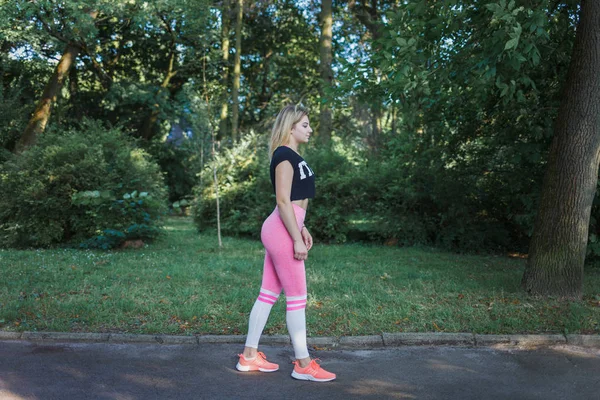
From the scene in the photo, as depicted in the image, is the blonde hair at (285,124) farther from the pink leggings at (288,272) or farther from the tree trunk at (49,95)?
the tree trunk at (49,95)

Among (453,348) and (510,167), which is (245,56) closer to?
(510,167)

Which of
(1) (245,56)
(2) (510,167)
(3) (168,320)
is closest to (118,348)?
(3) (168,320)

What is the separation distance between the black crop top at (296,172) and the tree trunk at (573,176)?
373cm

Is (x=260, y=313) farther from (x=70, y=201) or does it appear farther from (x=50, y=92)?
(x=50, y=92)

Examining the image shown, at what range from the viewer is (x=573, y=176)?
6.20 meters

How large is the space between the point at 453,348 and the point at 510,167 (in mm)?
6404

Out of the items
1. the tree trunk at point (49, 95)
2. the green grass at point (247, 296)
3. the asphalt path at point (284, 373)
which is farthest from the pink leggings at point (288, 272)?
the tree trunk at point (49, 95)

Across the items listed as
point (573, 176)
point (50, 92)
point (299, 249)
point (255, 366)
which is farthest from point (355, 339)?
point (50, 92)

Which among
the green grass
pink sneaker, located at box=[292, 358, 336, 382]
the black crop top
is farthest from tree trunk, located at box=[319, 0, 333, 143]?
pink sneaker, located at box=[292, 358, 336, 382]

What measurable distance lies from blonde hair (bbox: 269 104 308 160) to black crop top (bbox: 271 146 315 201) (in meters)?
0.11

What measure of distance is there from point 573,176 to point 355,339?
10.8 feet

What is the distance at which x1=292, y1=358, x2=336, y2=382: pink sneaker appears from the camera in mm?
4098

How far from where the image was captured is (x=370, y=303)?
6.16 meters

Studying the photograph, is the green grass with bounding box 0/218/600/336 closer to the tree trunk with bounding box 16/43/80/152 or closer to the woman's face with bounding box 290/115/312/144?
the woman's face with bounding box 290/115/312/144
